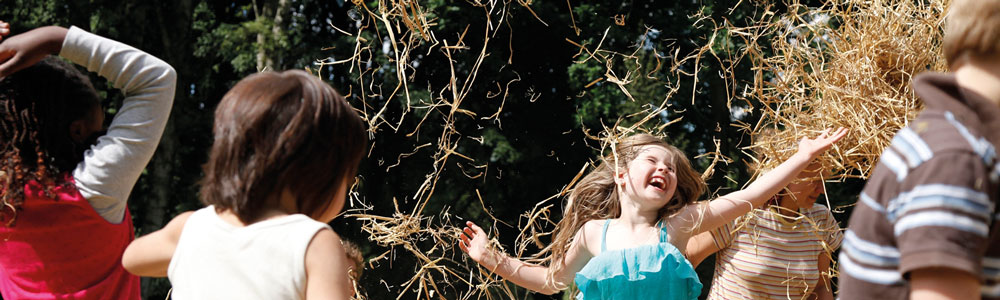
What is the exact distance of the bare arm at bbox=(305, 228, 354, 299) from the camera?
1.39 m

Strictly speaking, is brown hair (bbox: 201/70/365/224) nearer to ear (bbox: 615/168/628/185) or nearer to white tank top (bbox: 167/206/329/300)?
white tank top (bbox: 167/206/329/300)

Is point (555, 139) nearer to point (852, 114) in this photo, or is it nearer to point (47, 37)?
point (852, 114)

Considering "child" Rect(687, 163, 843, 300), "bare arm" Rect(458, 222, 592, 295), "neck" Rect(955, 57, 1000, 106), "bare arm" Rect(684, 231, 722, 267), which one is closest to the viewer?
"neck" Rect(955, 57, 1000, 106)

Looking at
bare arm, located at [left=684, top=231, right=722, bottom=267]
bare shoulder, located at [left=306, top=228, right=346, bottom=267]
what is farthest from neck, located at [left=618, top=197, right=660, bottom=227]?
bare shoulder, located at [left=306, top=228, right=346, bottom=267]

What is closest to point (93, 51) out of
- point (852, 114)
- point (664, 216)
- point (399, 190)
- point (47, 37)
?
point (47, 37)

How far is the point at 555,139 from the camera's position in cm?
935

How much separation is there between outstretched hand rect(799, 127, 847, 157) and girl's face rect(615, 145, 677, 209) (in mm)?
458

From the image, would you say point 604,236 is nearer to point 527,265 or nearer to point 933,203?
point 527,265

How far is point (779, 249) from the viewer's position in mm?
3150

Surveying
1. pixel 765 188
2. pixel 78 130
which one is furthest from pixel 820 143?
pixel 78 130

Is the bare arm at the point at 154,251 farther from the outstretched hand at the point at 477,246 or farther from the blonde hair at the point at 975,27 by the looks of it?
the outstretched hand at the point at 477,246

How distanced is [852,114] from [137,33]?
31.2 ft

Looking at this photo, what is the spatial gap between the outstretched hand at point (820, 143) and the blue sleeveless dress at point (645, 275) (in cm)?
53

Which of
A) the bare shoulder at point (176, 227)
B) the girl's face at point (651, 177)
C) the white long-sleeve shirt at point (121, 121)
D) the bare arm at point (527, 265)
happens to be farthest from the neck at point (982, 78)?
the bare arm at point (527, 265)
